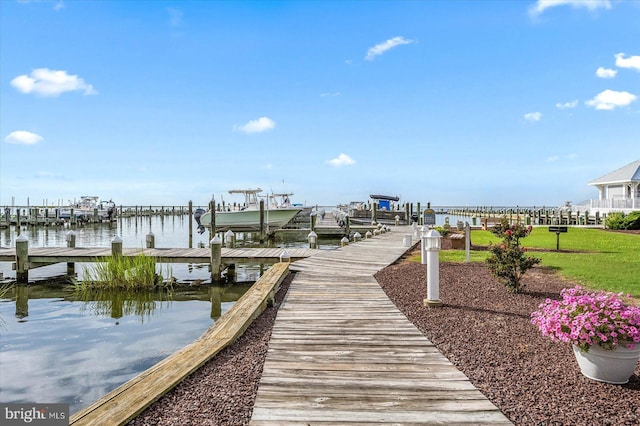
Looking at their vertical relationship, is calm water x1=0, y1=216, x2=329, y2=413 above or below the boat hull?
below

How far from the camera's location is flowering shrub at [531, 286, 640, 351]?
13.9 feet

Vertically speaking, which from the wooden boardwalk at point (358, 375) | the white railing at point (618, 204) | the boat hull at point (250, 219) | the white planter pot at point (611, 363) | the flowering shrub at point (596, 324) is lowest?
the wooden boardwalk at point (358, 375)

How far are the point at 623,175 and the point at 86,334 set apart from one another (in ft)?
154

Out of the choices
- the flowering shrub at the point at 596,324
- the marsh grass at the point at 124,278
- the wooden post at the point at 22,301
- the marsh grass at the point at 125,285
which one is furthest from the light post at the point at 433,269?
the wooden post at the point at 22,301

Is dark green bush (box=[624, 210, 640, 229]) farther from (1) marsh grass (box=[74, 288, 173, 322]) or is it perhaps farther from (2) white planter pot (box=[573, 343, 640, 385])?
(2) white planter pot (box=[573, 343, 640, 385])

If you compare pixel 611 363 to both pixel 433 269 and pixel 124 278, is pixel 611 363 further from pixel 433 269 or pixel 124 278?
pixel 124 278

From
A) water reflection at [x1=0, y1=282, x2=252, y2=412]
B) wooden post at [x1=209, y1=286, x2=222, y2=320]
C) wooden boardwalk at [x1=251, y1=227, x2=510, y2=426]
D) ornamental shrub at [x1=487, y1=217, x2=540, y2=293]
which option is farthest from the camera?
wooden post at [x1=209, y1=286, x2=222, y2=320]

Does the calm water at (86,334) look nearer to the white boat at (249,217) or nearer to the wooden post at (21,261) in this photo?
the wooden post at (21,261)

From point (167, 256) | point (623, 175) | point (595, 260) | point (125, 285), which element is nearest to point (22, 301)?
point (125, 285)

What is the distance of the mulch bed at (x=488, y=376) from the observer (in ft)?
12.0

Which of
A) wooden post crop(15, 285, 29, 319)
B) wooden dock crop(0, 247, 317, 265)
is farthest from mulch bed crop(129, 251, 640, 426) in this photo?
wooden post crop(15, 285, 29, 319)

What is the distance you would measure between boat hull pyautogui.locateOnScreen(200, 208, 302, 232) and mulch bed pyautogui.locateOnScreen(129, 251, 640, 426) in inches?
1070

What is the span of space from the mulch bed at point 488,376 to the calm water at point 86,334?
2735 millimetres

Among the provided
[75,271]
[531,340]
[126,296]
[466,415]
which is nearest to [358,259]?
[126,296]
